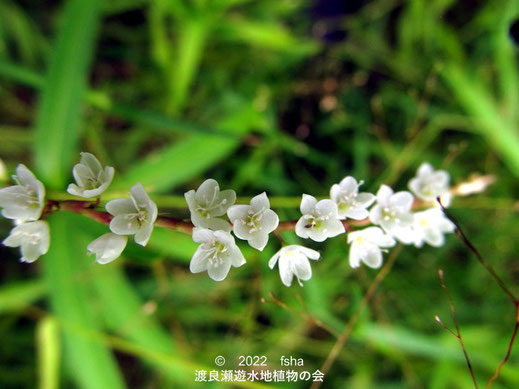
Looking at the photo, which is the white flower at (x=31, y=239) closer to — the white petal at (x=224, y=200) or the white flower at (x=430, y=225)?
the white petal at (x=224, y=200)

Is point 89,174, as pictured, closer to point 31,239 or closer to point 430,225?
point 31,239

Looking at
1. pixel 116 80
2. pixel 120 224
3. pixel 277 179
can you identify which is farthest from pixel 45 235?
pixel 116 80

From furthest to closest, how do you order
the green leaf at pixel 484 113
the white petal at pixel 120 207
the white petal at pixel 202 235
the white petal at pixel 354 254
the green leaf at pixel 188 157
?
the green leaf at pixel 484 113, the green leaf at pixel 188 157, the white petal at pixel 354 254, the white petal at pixel 120 207, the white petal at pixel 202 235

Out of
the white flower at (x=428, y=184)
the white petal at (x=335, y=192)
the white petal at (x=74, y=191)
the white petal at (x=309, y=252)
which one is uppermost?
the white flower at (x=428, y=184)

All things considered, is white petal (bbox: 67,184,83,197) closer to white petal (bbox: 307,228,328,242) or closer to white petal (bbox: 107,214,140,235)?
white petal (bbox: 107,214,140,235)

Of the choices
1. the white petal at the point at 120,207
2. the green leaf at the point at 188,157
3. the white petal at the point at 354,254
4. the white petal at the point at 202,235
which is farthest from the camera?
the green leaf at the point at 188,157

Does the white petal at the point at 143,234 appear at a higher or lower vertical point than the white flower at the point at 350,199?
lower

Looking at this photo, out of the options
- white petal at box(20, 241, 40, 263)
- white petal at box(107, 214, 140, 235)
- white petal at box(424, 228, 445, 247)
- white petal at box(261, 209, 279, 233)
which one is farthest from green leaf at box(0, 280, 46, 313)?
white petal at box(424, 228, 445, 247)

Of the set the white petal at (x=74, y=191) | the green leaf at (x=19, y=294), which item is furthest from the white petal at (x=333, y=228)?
the green leaf at (x=19, y=294)
